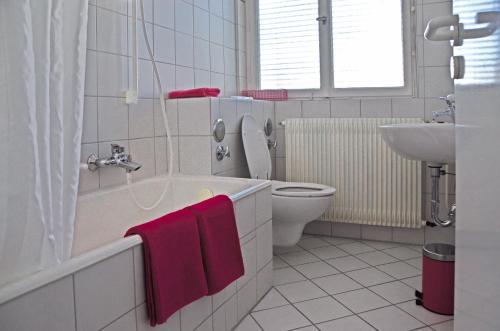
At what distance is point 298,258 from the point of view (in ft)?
8.39

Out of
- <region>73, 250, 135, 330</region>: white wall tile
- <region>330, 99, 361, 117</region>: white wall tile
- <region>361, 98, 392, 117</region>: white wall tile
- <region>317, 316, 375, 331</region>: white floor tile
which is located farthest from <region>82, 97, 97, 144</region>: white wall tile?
<region>361, 98, 392, 117</region>: white wall tile

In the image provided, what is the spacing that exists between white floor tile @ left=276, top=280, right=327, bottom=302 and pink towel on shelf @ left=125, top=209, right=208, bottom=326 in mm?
766

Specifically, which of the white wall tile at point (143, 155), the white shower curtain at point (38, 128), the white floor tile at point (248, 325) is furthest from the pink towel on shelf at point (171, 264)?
the white wall tile at point (143, 155)

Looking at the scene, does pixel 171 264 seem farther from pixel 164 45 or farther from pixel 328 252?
pixel 328 252

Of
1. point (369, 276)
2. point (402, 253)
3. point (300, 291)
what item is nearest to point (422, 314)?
point (369, 276)

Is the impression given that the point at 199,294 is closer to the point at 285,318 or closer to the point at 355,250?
the point at 285,318

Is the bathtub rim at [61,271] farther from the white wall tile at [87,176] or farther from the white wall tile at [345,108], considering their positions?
the white wall tile at [345,108]

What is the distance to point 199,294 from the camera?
136 cm

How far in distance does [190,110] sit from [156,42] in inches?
15.4

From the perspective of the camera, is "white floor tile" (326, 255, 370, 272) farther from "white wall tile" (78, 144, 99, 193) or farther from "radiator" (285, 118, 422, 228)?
"white wall tile" (78, 144, 99, 193)

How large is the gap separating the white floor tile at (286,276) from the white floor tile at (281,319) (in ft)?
0.95

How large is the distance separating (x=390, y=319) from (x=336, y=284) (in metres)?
0.41

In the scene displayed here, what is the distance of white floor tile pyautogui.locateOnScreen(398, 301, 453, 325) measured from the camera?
69.6 inches

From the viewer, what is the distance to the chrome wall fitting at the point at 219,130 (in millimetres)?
2277
